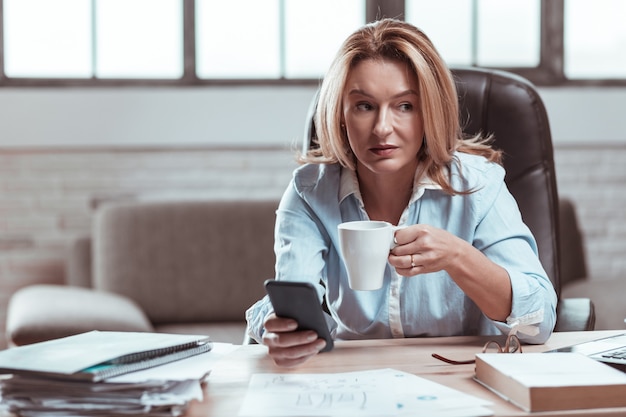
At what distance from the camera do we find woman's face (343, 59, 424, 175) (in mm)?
1514

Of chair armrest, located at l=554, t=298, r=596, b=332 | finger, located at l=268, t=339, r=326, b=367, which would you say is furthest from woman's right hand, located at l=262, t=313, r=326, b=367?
chair armrest, located at l=554, t=298, r=596, b=332

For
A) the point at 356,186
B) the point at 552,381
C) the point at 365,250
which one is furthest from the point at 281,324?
the point at 356,186

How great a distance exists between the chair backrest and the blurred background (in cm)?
140

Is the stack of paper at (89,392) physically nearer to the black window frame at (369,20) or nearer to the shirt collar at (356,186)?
the shirt collar at (356,186)

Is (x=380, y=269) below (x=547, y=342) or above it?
above

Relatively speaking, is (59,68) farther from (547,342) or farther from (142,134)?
(547,342)

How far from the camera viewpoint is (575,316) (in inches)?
73.3

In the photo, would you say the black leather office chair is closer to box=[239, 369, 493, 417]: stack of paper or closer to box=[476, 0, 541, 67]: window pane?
box=[239, 369, 493, 417]: stack of paper

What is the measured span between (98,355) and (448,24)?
118 inches

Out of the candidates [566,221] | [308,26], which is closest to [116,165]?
[308,26]

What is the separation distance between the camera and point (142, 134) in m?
3.56

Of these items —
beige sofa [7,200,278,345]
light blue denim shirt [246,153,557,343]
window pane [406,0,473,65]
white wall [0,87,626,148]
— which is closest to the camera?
light blue denim shirt [246,153,557,343]

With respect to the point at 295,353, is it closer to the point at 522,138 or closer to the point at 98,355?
the point at 98,355

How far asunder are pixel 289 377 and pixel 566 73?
9.77 feet
